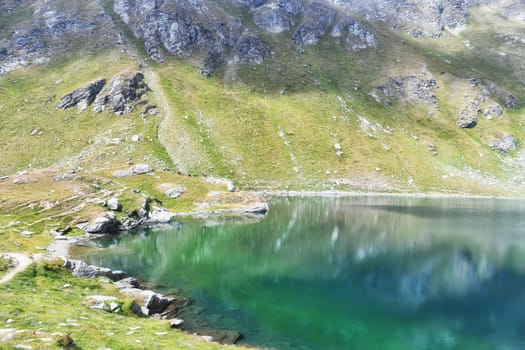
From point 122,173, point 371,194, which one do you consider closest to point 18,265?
point 122,173

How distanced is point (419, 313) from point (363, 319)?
722 cm

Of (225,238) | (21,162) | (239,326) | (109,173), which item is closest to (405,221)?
(225,238)

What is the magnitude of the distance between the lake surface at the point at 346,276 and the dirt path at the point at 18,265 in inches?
558

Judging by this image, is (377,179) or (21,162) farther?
(377,179)

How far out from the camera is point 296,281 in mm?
51625

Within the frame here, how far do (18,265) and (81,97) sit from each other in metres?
158

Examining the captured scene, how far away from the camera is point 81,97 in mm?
181500

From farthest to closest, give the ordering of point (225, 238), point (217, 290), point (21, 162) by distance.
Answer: point (21, 162) < point (225, 238) < point (217, 290)

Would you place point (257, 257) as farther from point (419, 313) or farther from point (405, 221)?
point (405, 221)

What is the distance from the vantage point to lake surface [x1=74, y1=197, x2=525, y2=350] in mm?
36844

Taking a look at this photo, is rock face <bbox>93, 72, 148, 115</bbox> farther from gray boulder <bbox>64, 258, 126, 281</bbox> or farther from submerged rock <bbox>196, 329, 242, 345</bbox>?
submerged rock <bbox>196, 329, 242, 345</bbox>

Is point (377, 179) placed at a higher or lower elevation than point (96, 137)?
lower

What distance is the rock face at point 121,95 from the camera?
180250 millimetres

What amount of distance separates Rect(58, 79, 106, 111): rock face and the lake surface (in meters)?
113
